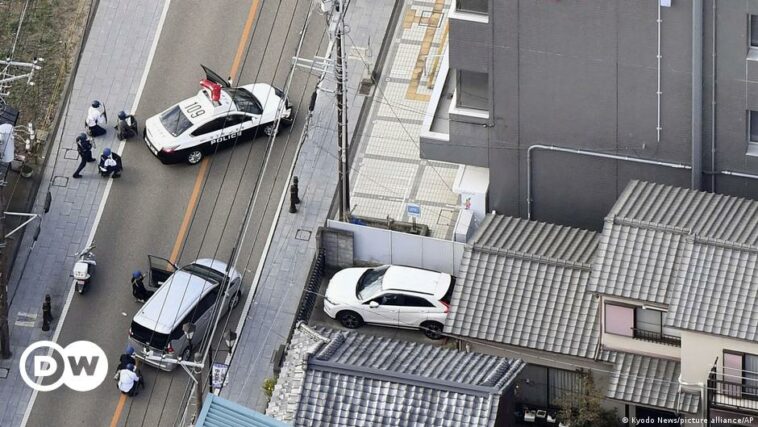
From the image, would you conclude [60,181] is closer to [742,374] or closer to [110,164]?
[110,164]

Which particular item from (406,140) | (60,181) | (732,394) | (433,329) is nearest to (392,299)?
(433,329)

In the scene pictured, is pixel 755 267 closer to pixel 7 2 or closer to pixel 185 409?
pixel 185 409

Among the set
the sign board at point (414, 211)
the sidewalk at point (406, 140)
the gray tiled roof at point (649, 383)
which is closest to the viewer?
the gray tiled roof at point (649, 383)

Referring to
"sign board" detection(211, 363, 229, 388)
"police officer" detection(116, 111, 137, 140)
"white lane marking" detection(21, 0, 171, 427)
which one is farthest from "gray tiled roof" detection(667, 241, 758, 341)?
"police officer" detection(116, 111, 137, 140)

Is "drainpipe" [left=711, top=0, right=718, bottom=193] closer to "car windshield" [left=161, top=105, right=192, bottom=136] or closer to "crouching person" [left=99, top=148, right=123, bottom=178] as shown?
"car windshield" [left=161, top=105, right=192, bottom=136]

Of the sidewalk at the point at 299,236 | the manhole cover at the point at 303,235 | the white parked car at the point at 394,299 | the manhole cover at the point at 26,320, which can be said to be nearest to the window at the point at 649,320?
the white parked car at the point at 394,299

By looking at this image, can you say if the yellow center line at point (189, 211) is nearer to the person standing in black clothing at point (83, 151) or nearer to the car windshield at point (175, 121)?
the car windshield at point (175, 121)

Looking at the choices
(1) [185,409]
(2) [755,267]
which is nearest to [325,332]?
(1) [185,409]
